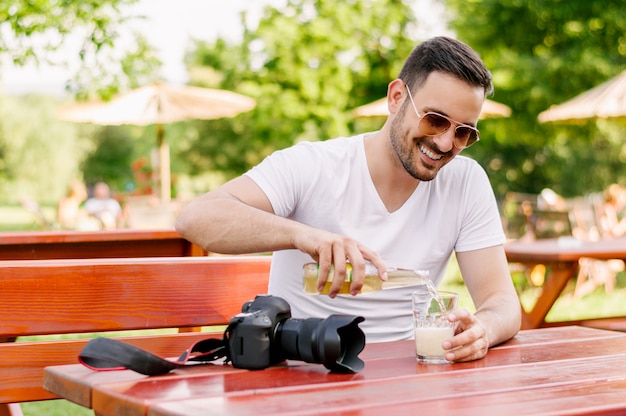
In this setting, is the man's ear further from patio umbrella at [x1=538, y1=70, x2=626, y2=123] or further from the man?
patio umbrella at [x1=538, y1=70, x2=626, y2=123]

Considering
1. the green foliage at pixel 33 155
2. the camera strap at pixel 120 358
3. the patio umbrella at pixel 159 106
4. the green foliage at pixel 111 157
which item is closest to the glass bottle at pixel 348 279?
the camera strap at pixel 120 358

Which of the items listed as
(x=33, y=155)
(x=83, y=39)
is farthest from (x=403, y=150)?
(x=33, y=155)

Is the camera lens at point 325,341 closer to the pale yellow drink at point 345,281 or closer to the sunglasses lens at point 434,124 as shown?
the pale yellow drink at point 345,281

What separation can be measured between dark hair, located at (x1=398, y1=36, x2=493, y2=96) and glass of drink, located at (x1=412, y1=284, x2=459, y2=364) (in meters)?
0.82

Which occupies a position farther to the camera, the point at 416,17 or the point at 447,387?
the point at 416,17

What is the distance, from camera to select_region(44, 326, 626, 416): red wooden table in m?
1.63

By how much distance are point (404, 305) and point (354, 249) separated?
35.6 inches

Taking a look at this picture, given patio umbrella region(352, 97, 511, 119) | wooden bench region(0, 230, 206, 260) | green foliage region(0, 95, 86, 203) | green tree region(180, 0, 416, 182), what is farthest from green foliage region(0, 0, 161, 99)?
green foliage region(0, 95, 86, 203)

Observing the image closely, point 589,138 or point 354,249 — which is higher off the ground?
point 589,138

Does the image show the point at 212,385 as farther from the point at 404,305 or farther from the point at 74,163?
the point at 74,163

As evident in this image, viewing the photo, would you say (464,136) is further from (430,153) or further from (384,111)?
(384,111)

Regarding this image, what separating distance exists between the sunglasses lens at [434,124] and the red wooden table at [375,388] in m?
0.76

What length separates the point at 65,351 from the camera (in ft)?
8.63

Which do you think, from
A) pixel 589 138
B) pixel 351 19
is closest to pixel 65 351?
pixel 589 138
